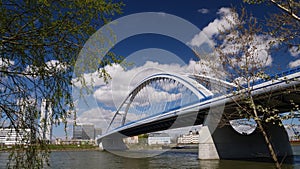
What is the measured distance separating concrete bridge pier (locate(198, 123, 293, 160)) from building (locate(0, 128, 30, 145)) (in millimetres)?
24360

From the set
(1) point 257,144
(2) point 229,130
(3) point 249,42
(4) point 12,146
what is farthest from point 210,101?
(4) point 12,146

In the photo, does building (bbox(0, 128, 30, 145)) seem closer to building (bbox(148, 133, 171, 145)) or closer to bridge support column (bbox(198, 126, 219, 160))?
bridge support column (bbox(198, 126, 219, 160))

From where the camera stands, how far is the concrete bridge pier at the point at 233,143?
2667 cm

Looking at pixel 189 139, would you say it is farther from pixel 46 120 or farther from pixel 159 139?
pixel 46 120

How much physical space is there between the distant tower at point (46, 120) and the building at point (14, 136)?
0.22 meters

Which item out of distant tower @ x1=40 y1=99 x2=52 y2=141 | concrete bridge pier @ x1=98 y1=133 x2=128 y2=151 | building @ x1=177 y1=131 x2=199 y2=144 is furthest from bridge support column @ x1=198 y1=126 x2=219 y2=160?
building @ x1=177 y1=131 x2=199 y2=144

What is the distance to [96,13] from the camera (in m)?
3.56

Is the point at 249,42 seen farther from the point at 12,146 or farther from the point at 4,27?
the point at 12,146

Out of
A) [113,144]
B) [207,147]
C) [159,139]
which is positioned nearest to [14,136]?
[207,147]

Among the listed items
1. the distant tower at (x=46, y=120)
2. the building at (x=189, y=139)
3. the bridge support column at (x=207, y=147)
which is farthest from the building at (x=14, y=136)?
the building at (x=189, y=139)

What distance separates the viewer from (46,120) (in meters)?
3.66

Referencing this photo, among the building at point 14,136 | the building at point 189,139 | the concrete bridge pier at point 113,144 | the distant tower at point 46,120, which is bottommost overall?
the building at point 189,139

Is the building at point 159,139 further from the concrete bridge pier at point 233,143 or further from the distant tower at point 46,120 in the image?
the distant tower at point 46,120

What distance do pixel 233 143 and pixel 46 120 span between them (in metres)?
27.5
